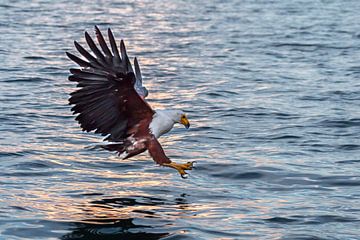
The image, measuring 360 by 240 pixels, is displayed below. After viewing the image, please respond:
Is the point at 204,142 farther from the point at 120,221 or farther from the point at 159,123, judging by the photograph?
the point at 120,221

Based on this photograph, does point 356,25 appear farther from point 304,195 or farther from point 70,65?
point 304,195

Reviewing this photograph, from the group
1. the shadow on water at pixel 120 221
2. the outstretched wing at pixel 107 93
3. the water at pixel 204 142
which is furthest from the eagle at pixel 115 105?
the water at pixel 204 142

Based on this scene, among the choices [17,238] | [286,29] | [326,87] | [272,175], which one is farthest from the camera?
[286,29]

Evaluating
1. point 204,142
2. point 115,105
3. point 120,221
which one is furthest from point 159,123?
point 204,142

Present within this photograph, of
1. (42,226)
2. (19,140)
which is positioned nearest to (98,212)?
(42,226)

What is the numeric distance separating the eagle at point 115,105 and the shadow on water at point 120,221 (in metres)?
0.46

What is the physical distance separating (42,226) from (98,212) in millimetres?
→ 698

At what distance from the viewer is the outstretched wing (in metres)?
8.97

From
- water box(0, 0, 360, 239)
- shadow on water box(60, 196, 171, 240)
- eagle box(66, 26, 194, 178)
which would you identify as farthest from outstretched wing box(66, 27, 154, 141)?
water box(0, 0, 360, 239)

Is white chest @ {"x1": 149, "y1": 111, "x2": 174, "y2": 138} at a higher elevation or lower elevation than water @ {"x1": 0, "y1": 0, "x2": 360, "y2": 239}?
higher

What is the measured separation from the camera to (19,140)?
39.9 ft

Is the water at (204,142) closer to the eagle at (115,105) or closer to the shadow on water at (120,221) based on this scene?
the shadow on water at (120,221)

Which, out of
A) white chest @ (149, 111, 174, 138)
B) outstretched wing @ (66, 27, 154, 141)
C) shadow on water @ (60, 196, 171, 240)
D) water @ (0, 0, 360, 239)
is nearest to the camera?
shadow on water @ (60, 196, 171, 240)

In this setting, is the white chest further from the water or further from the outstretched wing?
the water
